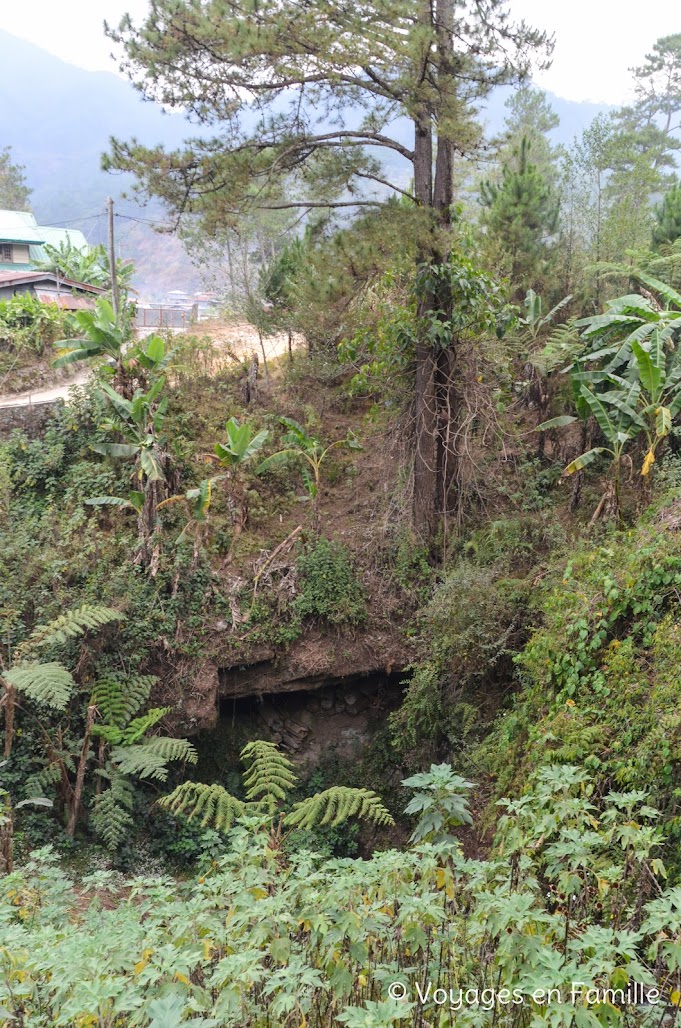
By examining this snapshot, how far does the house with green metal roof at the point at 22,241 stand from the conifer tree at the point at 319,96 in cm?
1920

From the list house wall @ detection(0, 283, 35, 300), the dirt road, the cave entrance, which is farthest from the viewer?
house wall @ detection(0, 283, 35, 300)

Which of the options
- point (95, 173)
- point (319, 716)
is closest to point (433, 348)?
point (319, 716)

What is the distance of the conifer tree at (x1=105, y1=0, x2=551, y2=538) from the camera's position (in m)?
7.18

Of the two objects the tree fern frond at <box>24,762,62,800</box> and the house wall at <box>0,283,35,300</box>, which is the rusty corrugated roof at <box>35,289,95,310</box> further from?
the tree fern frond at <box>24,762,62,800</box>

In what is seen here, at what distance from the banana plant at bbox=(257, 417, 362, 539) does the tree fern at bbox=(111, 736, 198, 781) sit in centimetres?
343

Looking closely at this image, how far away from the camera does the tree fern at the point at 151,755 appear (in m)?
7.30

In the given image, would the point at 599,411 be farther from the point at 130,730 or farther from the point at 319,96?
the point at 130,730

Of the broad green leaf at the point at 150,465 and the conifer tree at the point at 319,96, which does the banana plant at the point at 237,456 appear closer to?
the broad green leaf at the point at 150,465

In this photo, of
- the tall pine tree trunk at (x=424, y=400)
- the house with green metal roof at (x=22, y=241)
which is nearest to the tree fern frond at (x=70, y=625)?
the tall pine tree trunk at (x=424, y=400)

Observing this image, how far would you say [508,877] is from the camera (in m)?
3.19

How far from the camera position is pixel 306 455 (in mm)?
10336

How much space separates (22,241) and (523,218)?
21.2 m

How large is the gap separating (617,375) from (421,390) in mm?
2428

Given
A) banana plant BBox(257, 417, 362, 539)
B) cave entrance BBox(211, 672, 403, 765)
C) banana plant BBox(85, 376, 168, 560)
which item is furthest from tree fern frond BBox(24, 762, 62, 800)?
banana plant BBox(257, 417, 362, 539)
